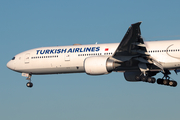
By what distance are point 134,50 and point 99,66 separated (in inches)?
127

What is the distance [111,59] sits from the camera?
3181cm

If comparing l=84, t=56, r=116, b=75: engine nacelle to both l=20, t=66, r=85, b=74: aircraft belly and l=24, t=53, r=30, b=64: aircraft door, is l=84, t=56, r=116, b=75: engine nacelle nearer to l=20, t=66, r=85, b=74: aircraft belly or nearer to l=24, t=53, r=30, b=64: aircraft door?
l=20, t=66, r=85, b=74: aircraft belly

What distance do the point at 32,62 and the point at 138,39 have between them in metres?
11.9

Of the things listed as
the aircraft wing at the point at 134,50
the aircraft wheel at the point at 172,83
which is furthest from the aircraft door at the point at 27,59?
the aircraft wheel at the point at 172,83

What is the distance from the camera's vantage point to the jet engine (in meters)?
31.4

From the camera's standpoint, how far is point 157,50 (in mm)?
32812

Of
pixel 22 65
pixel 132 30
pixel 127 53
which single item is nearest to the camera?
pixel 132 30

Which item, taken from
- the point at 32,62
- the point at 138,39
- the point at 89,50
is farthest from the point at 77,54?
the point at 138,39

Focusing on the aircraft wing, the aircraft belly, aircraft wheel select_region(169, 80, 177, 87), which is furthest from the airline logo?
aircraft wheel select_region(169, 80, 177, 87)

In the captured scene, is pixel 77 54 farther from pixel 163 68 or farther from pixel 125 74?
pixel 163 68

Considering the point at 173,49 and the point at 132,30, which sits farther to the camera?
the point at 173,49

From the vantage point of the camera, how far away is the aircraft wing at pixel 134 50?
2897 cm

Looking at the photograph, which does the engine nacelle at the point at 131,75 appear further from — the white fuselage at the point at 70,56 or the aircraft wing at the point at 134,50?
the aircraft wing at the point at 134,50

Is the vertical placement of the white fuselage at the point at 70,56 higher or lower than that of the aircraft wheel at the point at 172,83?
higher
